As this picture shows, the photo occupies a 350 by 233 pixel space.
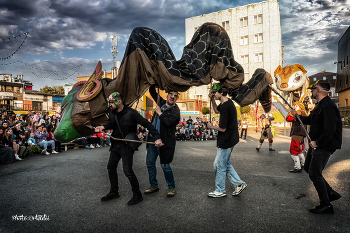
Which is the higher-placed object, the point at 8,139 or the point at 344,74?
the point at 344,74

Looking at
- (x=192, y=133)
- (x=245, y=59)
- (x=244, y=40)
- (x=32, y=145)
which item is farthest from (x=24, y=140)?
(x=244, y=40)

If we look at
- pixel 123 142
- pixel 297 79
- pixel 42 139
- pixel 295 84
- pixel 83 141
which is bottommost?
pixel 83 141

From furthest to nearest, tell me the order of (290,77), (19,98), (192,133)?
(19,98) → (192,133) → (290,77)

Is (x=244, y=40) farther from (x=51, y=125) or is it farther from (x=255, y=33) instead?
(x=51, y=125)

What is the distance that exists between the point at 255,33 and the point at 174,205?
32409mm

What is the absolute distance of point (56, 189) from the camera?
477 centimetres

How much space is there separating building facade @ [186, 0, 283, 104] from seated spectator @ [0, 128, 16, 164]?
27218 mm

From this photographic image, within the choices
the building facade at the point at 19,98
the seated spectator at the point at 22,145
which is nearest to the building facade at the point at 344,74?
the seated spectator at the point at 22,145

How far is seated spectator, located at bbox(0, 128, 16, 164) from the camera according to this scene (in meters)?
7.44

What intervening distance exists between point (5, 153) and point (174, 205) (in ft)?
21.6

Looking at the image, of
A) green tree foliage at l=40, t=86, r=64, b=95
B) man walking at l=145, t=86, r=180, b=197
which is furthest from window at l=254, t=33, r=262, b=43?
green tree foliage at l=40, t=86, r=64, b=95

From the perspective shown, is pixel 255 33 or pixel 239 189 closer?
pixel 239 189

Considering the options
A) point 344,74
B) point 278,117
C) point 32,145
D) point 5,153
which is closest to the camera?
point 5,153

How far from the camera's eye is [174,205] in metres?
3.84
